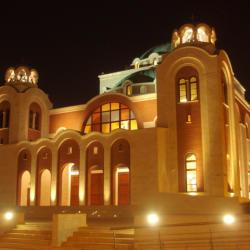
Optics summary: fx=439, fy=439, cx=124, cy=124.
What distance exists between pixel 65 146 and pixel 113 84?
1255 cm

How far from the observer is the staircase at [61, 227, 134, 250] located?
14.7m

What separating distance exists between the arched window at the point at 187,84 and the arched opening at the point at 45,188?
33.8ft

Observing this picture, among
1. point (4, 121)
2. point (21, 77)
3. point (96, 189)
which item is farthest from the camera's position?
point (21, 77)

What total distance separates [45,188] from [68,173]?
78.3 inches

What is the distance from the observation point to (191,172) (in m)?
24.5

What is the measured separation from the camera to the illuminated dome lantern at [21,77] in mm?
32969

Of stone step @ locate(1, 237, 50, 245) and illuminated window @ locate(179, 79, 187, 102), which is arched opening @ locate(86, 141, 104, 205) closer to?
illuminated window @ locate(179, 79, 187, 102)

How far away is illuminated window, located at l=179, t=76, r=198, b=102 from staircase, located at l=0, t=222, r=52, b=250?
1134 centimetres

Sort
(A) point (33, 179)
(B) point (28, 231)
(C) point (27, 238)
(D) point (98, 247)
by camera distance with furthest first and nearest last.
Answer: (A) point (33, 179), (B) point (28, 231), (C) point (27, 238), (D) point (98, 247)

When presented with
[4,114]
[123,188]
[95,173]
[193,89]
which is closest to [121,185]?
[123,188]

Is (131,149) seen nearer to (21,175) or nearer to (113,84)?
(21,175)

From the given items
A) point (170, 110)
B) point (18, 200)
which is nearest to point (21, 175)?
point (18, 200)

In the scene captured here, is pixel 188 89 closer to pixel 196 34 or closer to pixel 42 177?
pixel 196 34

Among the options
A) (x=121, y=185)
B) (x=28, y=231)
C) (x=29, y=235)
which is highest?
(x=121, y=185)
